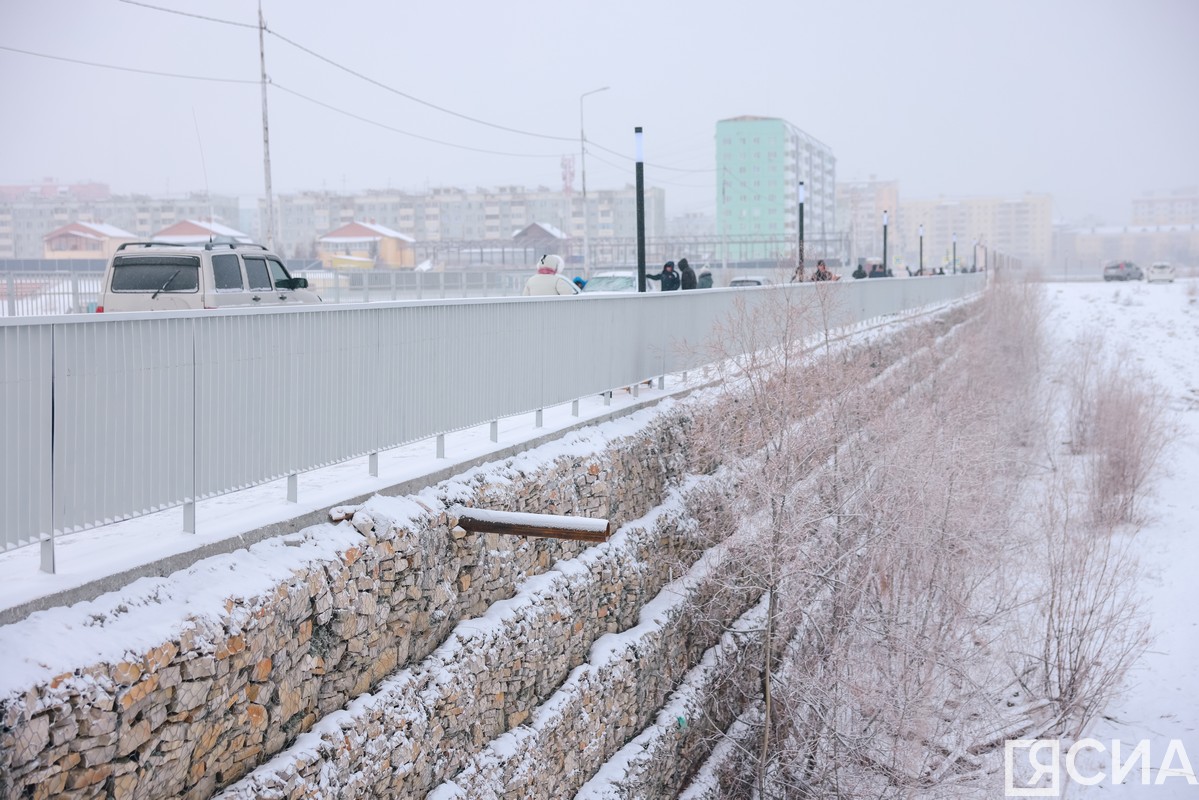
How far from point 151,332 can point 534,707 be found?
191 inches

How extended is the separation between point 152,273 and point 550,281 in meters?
4.91

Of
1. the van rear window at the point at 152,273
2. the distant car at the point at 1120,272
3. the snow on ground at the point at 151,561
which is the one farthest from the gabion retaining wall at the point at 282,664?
the distant car at the point at 1120,272

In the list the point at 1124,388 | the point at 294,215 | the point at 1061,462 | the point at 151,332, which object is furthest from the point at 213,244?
the point at 294,215

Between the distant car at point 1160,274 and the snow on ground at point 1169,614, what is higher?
the distant car at point 1160,274

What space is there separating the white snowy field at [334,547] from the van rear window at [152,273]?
4581 mm

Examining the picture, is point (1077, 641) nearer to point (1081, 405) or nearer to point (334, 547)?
point (334, 547)

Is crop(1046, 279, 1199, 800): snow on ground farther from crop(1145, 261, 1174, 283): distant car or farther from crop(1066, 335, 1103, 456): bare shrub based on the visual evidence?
crop(1145, 261, 1174, 283): distant car

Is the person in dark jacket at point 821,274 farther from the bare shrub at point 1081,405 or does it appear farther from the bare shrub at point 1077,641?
the bare shrub at point 1081,405

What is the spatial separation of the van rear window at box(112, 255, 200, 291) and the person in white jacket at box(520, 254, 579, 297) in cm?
410

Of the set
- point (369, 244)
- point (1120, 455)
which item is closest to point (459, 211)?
point (369, 244)

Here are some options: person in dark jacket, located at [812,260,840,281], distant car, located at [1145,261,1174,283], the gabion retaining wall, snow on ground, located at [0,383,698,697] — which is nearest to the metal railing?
person in dark jacket, located at [812,260,840,281]

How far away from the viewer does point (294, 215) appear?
147875 millimetres

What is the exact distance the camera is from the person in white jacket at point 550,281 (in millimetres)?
14678

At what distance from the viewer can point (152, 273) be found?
13781 mm
